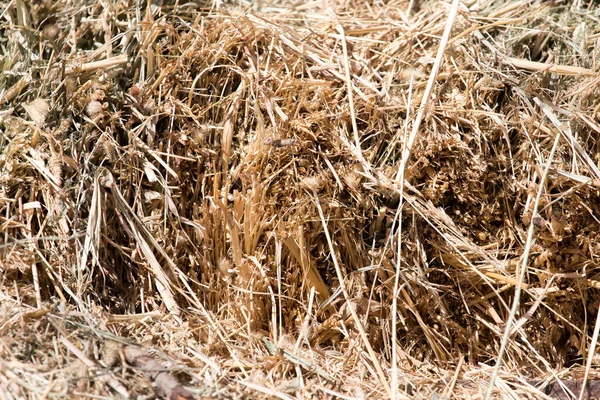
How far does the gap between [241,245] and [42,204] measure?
19.9 inches

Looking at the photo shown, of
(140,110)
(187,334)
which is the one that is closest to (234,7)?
(140,110)

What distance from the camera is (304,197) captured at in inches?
64.2

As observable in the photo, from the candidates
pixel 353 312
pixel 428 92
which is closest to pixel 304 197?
pixel 353 312

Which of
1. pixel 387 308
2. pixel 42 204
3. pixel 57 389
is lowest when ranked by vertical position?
pixel 387 308

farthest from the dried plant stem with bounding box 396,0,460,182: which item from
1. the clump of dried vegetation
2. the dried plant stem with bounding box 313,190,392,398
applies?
the dried plant stem with bounding box 313,190,392,398

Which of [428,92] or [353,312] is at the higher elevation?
[428,92]

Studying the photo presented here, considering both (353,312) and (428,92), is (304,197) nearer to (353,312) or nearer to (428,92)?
(353,312)

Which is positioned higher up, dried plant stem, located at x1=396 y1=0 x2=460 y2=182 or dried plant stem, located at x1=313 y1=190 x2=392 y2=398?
dried plant stem, located at x1=396 y1=0 x2=460 y2=182

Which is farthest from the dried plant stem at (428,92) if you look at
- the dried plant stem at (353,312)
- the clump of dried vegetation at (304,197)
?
the dried plant stem at (353,312)

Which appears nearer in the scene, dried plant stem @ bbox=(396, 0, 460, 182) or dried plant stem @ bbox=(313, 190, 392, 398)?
dried plant stem @ bbox=(313, 190, 392, 398)

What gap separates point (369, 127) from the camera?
1.71 m

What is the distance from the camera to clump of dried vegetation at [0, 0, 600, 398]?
5.16 ft

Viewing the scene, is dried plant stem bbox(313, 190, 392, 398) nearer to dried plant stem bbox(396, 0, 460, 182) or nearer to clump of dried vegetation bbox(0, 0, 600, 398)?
clump of dried vegetation bbox(0, 0, 600, 398)

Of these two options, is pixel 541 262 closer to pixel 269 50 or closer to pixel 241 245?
pixel 241 245
